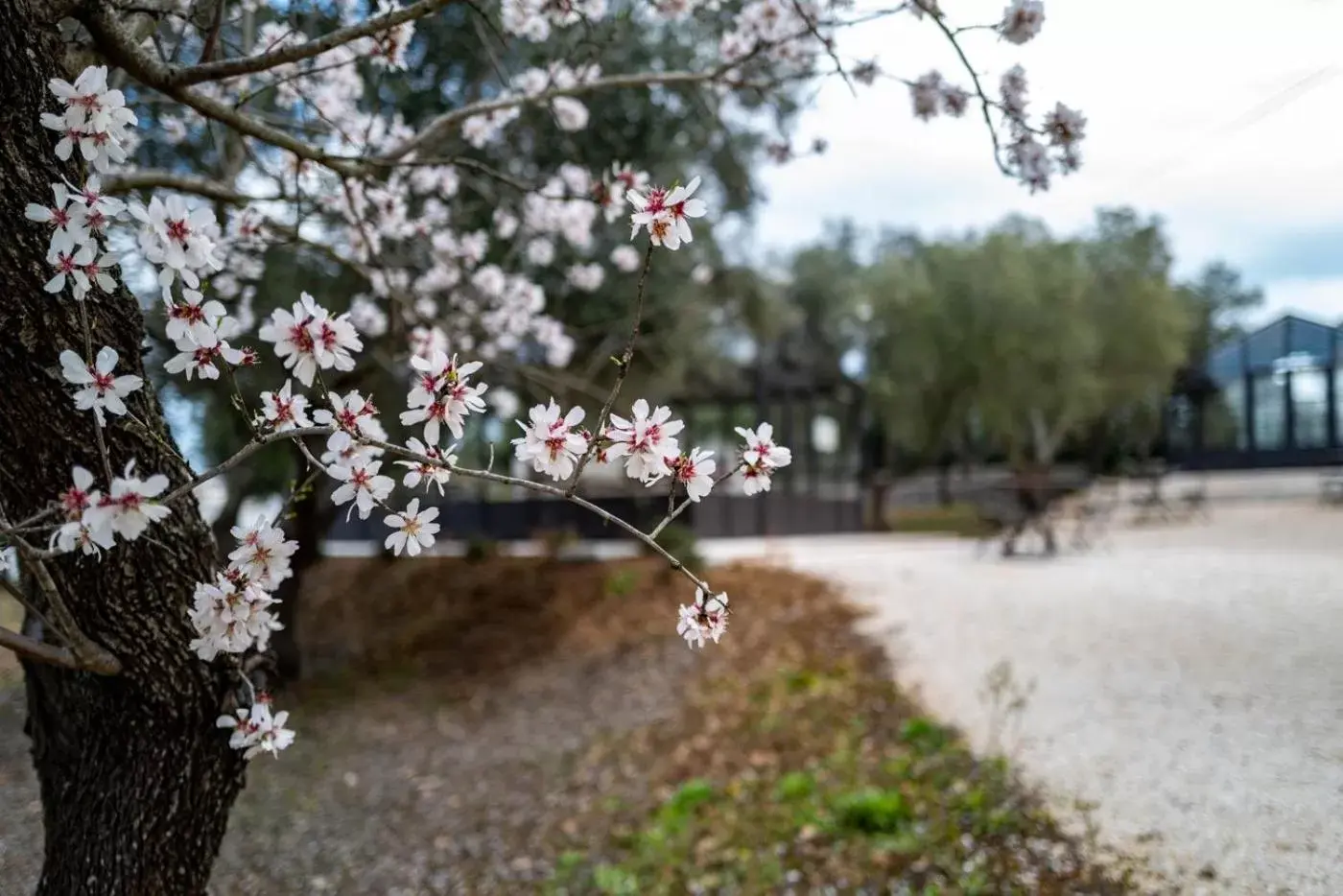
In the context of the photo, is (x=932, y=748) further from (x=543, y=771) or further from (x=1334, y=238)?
(x=1334, y=238)

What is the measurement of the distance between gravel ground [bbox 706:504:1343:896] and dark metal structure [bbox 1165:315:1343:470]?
2.45ft

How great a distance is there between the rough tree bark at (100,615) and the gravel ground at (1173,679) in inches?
99.2

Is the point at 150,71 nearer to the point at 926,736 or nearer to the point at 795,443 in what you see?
the point at 926,736

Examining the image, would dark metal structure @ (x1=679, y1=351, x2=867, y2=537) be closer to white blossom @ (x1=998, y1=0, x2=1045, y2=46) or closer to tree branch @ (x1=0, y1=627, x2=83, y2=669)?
white blossom @ (x1=998, y1=0, x2=1045, y2=46)

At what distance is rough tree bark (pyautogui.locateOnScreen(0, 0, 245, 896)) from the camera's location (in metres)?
1.69

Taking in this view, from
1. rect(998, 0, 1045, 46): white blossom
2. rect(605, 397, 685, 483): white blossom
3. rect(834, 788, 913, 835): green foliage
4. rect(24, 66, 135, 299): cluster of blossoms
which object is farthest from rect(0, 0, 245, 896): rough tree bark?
rect(834, 788, 913, 835): green foliage

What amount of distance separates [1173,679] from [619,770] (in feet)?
8.81

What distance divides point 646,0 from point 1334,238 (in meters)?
2.09

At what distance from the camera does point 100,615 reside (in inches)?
73.4

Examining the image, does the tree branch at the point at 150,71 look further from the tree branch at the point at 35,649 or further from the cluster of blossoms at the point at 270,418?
the tree branch at the point at 35,649

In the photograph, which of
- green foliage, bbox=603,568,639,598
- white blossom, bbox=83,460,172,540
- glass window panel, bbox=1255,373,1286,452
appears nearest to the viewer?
white blossom, bbox=83,460,172,540

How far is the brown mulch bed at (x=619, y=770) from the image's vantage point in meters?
3.32

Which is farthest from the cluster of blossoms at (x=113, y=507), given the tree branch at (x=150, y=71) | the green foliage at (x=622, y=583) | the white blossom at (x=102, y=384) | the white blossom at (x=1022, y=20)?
the green foliage at (x=622, y=583)

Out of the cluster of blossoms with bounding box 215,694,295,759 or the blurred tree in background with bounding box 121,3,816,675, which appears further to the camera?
the blurred tree in background with bounding box 121,3,816,675
